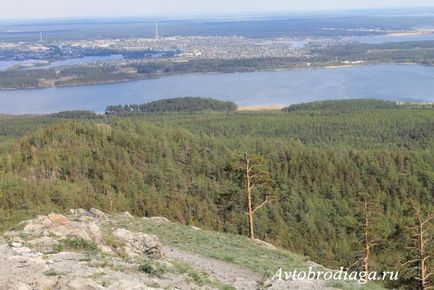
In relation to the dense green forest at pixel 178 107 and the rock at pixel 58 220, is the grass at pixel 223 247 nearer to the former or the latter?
the rock at pixel 58 220

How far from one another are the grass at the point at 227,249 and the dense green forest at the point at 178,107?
10182 centimetres

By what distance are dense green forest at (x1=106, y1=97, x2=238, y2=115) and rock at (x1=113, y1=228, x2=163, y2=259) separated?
109 meters

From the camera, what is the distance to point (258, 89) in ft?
524

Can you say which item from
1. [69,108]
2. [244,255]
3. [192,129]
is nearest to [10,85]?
[69,108]

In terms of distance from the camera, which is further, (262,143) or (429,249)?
(262,143)

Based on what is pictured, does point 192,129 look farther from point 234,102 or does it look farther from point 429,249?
point 429,249

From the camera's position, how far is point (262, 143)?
250ft

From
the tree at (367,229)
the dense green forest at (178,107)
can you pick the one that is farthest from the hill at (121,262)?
the dense green forest at (178,107)

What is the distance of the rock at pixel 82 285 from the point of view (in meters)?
12.6

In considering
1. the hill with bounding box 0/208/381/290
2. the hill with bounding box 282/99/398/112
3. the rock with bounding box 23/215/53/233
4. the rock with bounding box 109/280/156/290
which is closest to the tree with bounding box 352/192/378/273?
the hill with bounding box 0/208/381/290

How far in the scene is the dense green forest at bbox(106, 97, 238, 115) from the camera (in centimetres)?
13012

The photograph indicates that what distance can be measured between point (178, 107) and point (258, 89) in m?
34.0

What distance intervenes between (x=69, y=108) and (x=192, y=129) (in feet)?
162

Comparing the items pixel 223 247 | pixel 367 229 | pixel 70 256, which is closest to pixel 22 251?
pixel 70 256
